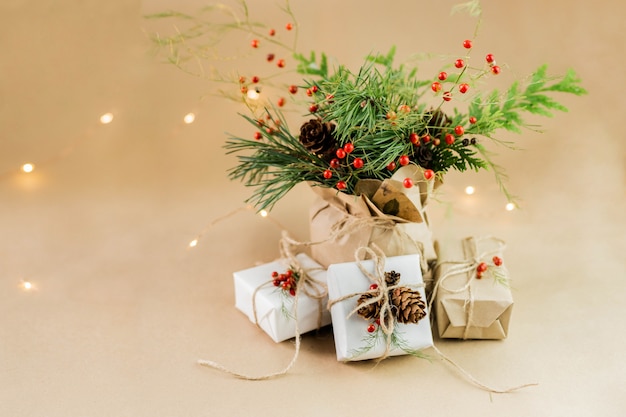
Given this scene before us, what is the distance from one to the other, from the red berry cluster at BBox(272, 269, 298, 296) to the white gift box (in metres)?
0.11

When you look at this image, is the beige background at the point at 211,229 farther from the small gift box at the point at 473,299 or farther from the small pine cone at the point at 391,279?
the small pine cone at the point at 391,279

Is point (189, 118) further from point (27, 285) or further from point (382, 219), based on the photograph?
point (382, 219)

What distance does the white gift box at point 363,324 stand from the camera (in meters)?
1.27

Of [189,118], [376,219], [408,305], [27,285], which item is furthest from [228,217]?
[408,305]

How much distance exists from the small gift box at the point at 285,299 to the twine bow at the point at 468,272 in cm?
22

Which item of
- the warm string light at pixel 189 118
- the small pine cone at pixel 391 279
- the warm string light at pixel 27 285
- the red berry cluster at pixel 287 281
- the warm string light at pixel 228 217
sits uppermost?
the small pine cone at pixel 391 279

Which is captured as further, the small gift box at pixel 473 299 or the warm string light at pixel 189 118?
the warm string light at pixel 189 118

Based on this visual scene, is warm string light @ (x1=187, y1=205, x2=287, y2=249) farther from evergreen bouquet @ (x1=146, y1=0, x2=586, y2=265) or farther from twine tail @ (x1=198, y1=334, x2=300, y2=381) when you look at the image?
twine tail @ (x1=198, y1=334, x2=300, y2=381)

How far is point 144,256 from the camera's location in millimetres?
1727

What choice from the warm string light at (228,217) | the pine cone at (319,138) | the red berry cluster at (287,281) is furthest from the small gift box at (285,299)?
the warm string light at (228,217)

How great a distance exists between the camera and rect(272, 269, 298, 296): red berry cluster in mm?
1381

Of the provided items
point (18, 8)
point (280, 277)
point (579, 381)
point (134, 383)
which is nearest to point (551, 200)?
point (579, 381)

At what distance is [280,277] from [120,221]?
650mm

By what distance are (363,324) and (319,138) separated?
35cm
